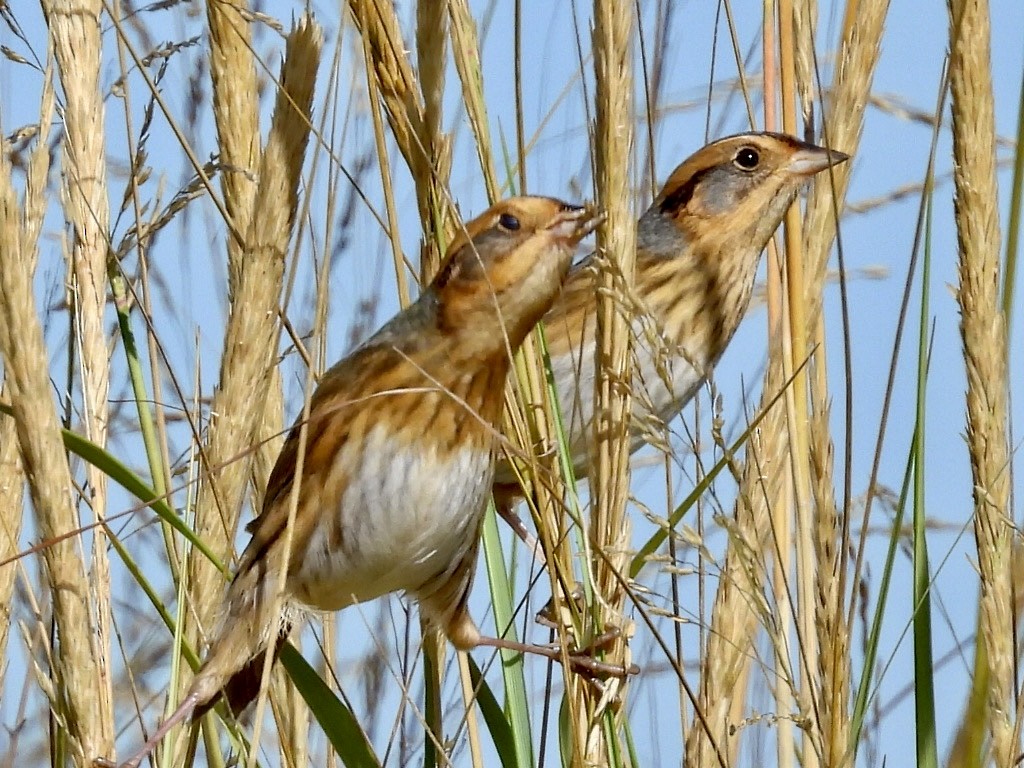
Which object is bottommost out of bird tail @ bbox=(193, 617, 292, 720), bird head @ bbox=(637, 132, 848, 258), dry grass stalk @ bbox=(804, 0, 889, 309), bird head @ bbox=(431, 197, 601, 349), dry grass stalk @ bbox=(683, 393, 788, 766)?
dry grass stalk @ bbox=(683, 393, 788, 766)

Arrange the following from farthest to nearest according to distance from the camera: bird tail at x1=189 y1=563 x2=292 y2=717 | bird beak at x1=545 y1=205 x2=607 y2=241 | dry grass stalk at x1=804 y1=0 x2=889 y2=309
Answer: bird beak at x1=545 y1=205 x2=607 y2=241, bird tail at x1=189 y1=563 x2=292 y2=717, dry grass stalk at x1=804 y1=0 x2=889 y2=309

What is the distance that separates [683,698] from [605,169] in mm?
615

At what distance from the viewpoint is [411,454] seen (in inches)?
81.2

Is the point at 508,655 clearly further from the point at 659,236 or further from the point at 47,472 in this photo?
the point at 659,236

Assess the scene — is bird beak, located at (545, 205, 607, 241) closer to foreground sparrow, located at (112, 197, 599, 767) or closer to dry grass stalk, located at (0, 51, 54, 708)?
foreground sparrow, located at (112, 197, 599, 767)

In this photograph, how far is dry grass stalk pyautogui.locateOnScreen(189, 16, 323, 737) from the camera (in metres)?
1.37

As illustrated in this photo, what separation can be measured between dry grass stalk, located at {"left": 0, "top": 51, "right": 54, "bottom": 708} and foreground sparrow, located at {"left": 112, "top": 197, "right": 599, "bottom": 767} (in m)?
0.28

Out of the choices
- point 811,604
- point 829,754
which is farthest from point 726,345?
point 829,754

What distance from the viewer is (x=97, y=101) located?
1631 millimetres

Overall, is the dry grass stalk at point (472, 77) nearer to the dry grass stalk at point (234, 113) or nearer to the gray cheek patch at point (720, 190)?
the dry grass stalk at point (234, 113)

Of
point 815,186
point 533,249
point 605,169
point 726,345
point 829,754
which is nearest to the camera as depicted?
point 829,754

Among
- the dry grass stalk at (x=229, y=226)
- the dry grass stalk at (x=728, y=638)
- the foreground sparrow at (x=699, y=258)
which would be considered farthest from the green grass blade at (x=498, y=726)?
the foreground sparrow at (x=699, y=258)

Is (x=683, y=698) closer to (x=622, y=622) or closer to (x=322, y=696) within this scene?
(x=622, y=622)

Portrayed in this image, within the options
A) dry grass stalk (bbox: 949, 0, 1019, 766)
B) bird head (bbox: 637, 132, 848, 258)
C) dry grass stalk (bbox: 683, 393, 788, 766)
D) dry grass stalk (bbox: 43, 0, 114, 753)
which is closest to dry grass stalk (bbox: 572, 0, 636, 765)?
dry grass stalk (bbox: 683, 393, 788, 766)
